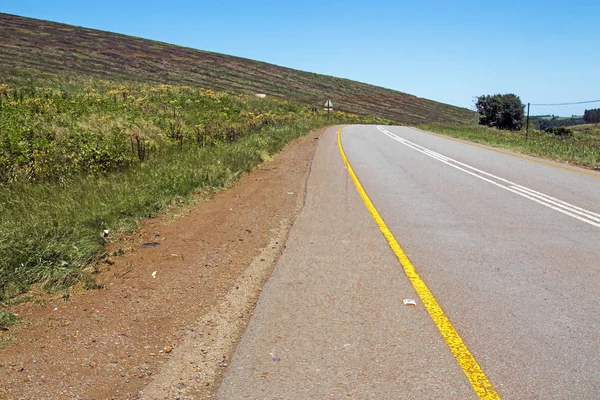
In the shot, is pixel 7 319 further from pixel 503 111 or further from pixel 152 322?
pixel 503 111

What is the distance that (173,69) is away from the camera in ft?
189

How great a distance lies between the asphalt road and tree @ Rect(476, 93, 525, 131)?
84.4 meters

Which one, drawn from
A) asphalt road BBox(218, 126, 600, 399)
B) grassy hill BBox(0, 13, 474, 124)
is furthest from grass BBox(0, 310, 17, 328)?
grassy hill BBox(0, 13, 474, 124)

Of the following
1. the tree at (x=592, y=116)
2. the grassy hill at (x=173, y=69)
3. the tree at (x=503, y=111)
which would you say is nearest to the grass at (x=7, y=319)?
the grassy hill at (x=173, y=69)

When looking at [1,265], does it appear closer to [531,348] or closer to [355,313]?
[355,313]

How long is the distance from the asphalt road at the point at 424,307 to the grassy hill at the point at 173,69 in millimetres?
29421

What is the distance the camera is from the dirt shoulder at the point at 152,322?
121 inches

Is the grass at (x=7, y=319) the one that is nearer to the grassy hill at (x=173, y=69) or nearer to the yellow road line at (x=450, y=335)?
the yellow road line at (x=450, y=335)

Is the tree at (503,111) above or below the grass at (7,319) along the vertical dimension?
above

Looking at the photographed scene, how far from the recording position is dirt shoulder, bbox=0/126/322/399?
307 cm

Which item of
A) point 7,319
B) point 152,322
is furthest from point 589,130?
point 7,319

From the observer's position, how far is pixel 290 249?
588cm

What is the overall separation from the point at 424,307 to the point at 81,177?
7378 millimetres

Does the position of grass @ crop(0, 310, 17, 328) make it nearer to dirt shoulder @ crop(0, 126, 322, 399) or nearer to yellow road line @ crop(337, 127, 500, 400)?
dirt shoulder @ crop(0, 126, 322, 399)
